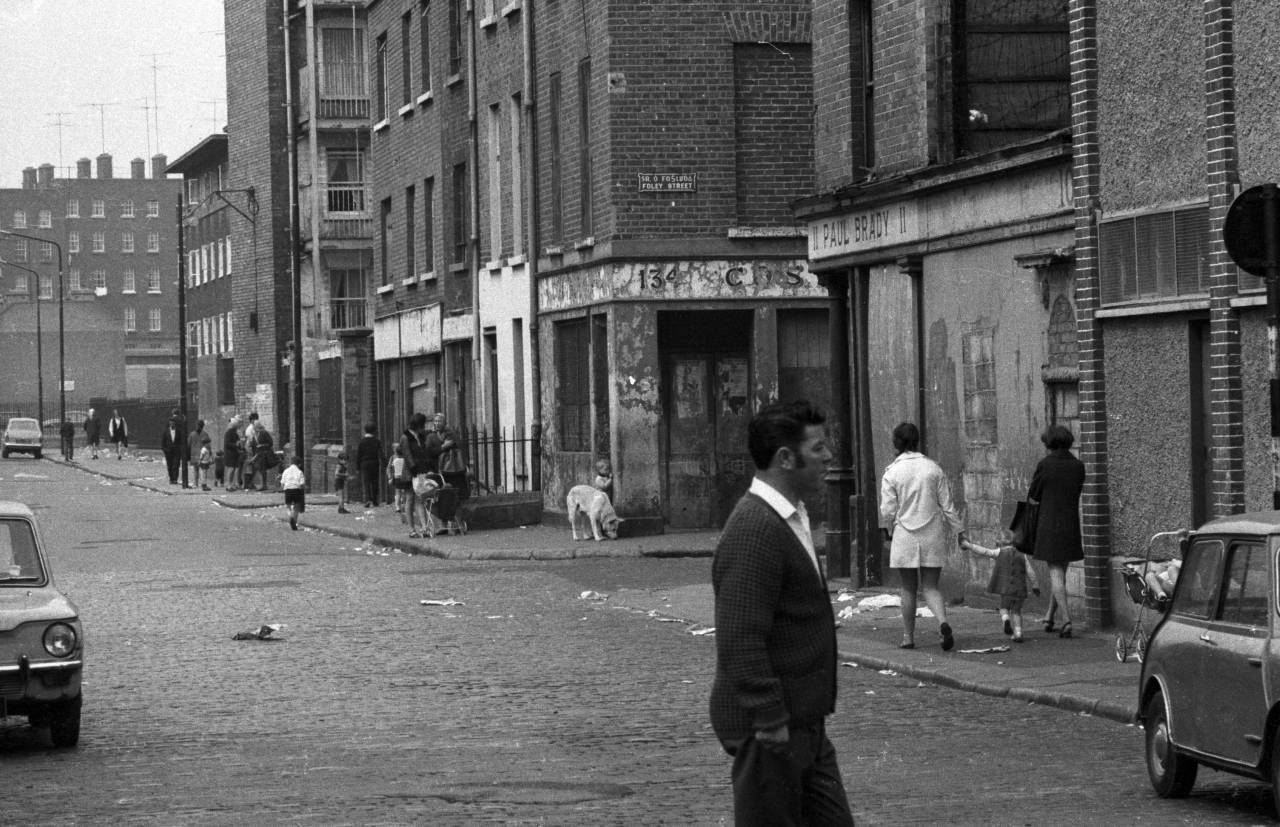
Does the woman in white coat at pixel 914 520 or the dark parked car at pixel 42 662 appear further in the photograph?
the woman in white coat at pixel 914 520

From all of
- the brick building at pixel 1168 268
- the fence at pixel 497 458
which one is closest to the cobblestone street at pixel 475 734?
the brick building at pixel 1168 268

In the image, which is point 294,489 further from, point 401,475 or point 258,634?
point 258,634

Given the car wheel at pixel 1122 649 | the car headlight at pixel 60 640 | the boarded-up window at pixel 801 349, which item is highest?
the boarded-up window at pixel 801 349

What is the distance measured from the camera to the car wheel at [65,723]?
12.1m

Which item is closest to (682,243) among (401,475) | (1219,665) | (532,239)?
(532,239)

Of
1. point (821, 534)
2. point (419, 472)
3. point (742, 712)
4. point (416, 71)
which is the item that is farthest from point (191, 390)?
point (742, 712)

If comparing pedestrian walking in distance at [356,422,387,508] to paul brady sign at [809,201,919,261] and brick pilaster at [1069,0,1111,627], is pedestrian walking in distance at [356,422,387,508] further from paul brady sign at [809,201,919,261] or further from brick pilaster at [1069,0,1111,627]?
brick pilaster at [1069,0,1111,627]

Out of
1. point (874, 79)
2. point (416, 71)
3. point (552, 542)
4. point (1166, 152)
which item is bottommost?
point (552, 542)

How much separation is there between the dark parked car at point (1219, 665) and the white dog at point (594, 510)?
19.7 metres

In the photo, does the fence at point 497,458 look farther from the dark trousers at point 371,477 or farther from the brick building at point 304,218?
the brick building at point 304,218

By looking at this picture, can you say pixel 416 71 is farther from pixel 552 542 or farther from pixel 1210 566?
pixel 1210 566

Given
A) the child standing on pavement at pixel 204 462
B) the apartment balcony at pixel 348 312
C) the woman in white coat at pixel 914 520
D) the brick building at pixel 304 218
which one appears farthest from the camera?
the apartment balcony at pixel 348 312

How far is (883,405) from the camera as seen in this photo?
22.2m

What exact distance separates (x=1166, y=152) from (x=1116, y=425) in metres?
2.22
